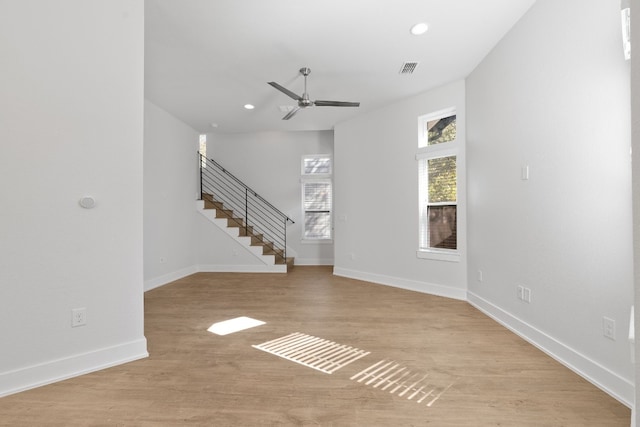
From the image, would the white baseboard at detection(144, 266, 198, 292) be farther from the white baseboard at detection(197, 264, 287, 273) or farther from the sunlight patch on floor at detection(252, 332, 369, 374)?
the sunlight patch on floor at detection(252, 332, 369, 374)

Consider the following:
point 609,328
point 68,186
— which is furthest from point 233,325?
point 609,328

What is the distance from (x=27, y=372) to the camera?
2070 millimetres

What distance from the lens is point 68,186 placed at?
2221 millimetres

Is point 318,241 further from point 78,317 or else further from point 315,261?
point 78,317

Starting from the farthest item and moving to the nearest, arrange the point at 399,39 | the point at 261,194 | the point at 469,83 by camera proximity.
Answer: the point at 261,194, the point at 469,83, the point at 399,39

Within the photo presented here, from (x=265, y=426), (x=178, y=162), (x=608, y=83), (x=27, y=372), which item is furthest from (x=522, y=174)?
(x=178, y=162)

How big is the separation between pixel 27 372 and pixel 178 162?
459cm

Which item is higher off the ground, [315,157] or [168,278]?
[315,157]

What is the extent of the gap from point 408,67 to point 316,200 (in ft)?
13.4

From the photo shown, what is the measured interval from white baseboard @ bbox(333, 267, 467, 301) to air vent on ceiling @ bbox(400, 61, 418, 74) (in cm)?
304

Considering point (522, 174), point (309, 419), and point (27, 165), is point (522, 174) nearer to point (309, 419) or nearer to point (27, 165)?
point (309, 419)

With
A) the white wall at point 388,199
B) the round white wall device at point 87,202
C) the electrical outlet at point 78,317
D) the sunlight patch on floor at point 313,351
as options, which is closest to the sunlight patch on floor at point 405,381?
the sunlight patch on floor at point 313,351

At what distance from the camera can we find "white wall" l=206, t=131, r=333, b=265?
7508mm

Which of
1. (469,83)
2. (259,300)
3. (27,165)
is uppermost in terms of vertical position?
(469,83)
